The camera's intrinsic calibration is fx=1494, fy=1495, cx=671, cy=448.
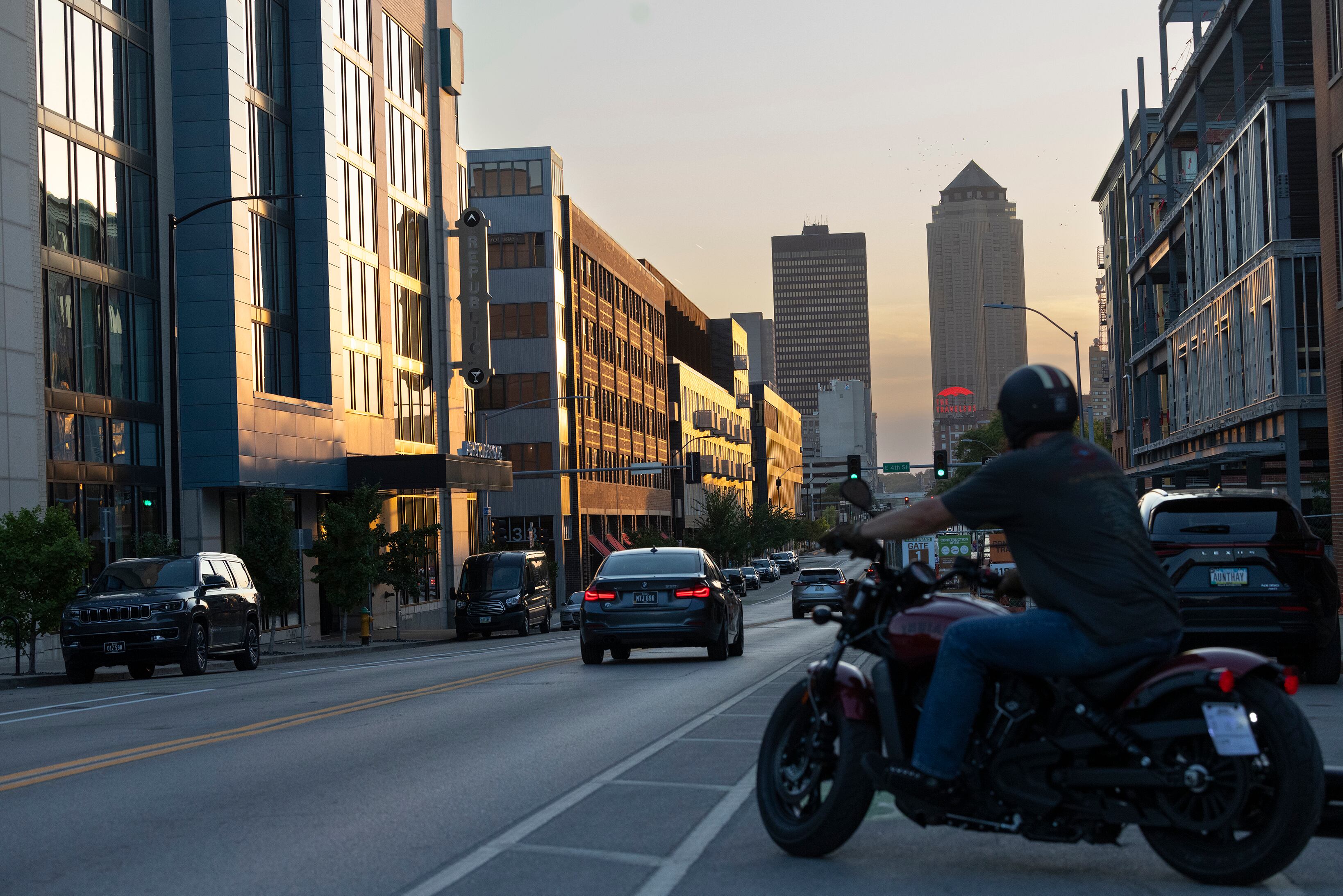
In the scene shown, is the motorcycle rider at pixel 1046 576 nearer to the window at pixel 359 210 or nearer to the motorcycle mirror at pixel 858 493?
the motorcycle mirror at pixel 858 493

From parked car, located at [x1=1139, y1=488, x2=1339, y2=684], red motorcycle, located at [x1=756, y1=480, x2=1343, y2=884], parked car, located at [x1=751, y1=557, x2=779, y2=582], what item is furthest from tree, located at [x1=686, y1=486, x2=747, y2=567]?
red motorcycle, located at [x1=756, y1=480, x2=1343, y2=884]

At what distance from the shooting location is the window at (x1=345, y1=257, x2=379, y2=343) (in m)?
48.0

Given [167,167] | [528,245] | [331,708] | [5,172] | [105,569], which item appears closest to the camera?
[331,708]

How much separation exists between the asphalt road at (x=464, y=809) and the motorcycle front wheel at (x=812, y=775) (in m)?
0.14

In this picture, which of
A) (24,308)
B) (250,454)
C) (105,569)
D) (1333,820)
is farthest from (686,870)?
(250,454)

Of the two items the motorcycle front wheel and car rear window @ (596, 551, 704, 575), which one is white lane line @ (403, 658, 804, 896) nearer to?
the motorcycle front wheel

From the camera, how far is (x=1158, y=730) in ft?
17.8

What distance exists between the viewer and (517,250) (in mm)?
76938

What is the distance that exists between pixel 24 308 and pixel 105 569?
10542 mm

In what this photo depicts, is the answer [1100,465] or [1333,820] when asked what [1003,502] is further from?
[1333,820]

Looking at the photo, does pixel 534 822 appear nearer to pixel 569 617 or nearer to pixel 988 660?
pixel 988 660

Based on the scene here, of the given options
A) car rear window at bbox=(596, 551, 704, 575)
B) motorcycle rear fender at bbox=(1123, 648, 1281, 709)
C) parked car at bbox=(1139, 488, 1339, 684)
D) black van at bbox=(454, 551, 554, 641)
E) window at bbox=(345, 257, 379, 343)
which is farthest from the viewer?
window at bbox=(345, 257, 379, 343)

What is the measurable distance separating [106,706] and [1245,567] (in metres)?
12.0

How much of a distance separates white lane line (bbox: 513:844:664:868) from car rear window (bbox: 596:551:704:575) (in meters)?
A: 12.8
